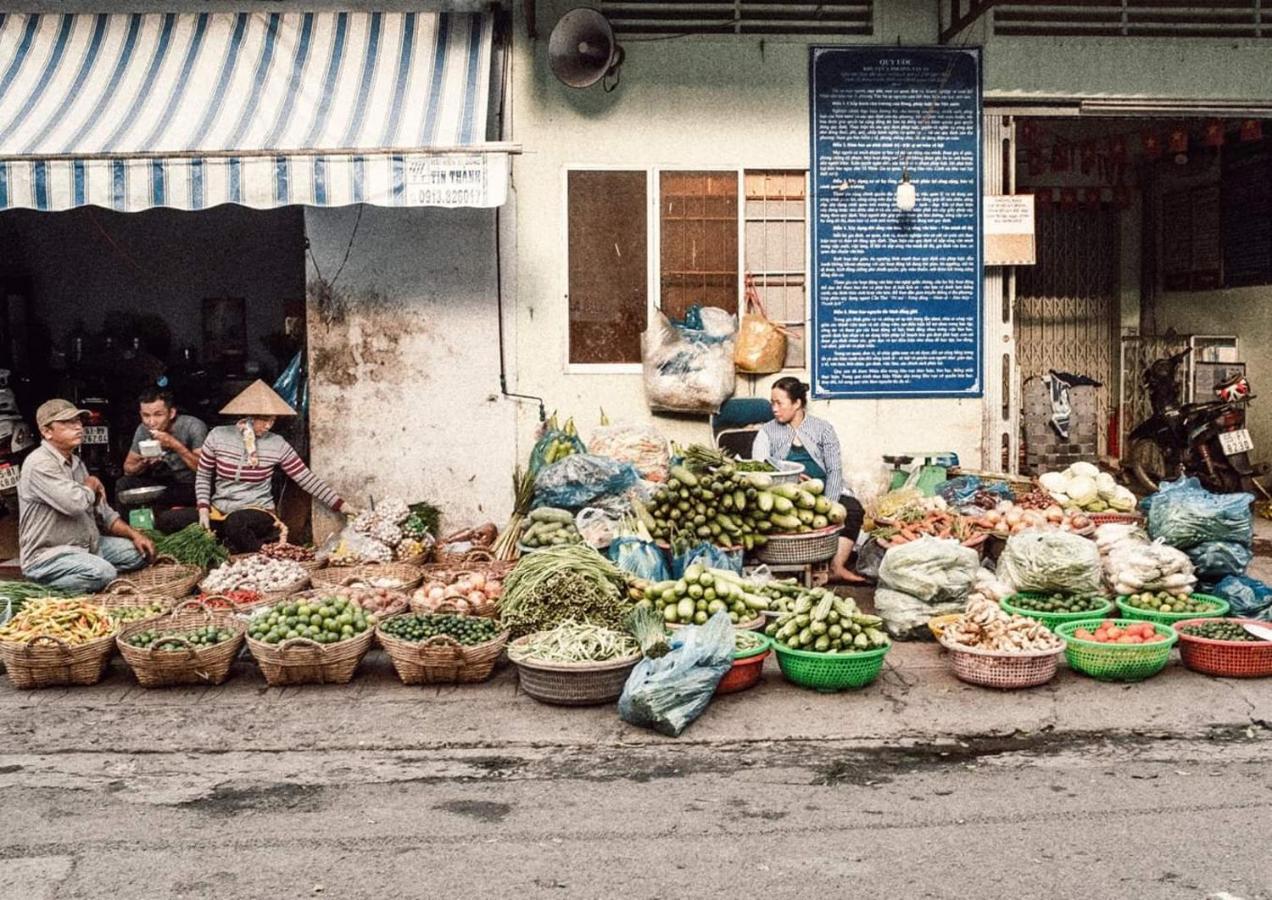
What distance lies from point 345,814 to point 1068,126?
1052 cm

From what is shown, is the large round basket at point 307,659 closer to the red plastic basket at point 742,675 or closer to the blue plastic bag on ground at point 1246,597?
the red plastic basket at point 742,675

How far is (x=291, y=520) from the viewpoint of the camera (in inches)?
410

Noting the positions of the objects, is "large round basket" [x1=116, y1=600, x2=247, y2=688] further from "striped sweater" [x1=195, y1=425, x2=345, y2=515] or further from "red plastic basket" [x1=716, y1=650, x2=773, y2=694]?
"red plastic basket" [x1=716, y1=650, x2=773, y2=694]

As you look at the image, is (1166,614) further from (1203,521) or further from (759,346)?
(759,346)

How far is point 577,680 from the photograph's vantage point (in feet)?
22.3

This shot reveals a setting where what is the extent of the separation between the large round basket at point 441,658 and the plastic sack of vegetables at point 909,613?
2558 millimetres

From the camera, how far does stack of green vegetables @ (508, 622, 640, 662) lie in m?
6.88

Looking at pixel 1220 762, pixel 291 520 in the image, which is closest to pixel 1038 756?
pixel 1220 762

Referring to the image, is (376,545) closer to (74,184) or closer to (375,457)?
(375,457)

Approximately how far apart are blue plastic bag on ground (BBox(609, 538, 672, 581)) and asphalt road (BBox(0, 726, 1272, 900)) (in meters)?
1.96

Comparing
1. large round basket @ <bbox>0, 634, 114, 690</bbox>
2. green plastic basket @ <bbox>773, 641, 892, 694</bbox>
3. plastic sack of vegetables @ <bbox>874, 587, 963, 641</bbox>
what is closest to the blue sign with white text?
plastic sack of vegetables @ <bbox>874, 587, 963, 641</bbox>

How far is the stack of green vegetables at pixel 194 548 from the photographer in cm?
915

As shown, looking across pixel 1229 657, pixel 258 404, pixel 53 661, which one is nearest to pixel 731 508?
pixel 1229 657

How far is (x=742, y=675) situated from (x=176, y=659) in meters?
3.15
